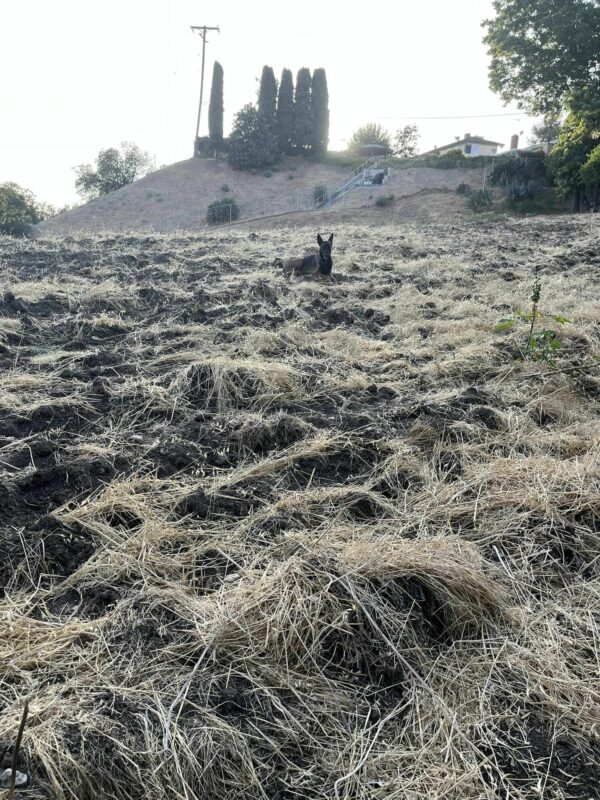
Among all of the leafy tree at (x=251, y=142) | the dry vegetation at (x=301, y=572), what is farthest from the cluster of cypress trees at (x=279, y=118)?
the dry vegetation at (x=301, y=572)

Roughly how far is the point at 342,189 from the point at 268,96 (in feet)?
38.1

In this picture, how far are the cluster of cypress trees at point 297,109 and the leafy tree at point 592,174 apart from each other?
21.1m

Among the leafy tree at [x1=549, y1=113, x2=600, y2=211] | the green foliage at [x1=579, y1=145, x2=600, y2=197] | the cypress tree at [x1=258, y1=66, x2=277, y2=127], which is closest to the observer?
the green foliage at [x1=579, y1=145, x2=600, y2=197]

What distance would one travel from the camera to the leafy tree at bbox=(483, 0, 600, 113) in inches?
941

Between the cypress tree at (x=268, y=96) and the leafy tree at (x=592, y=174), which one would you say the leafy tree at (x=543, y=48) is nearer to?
the leafy tree at (x=592, y=174)

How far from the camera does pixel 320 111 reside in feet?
127

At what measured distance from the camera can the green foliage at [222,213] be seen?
27625 mm

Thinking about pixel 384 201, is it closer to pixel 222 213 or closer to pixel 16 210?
pixel 222 213

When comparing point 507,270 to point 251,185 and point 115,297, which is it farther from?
point 251,185

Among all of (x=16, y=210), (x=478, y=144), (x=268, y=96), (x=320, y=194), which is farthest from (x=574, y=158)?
(x=478, y=144)

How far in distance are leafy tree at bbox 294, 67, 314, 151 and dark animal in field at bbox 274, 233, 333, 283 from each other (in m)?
33.2

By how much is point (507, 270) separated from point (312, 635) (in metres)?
7.19

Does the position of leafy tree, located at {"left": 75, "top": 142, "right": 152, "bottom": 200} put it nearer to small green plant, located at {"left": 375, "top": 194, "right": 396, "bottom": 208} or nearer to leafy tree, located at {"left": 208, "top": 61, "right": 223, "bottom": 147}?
leafy tree, located at {"left": 208, "top": 61, "right": 223, "bottom": 147}

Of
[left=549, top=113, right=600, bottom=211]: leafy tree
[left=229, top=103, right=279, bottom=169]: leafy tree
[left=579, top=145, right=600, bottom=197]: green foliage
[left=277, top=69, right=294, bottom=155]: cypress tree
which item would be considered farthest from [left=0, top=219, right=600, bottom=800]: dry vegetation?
[left=277, top=69, right=294, bottom=155]: cypress tree
